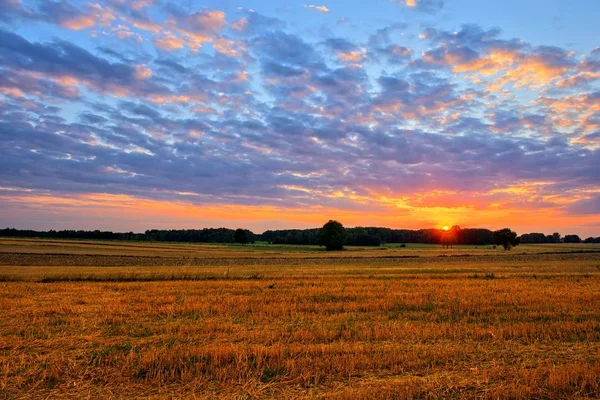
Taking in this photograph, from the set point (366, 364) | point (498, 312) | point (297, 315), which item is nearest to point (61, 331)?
point (297, 315)

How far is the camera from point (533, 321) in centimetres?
1489

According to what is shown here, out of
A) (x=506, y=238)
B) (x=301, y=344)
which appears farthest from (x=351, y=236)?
(x=301, y=344)

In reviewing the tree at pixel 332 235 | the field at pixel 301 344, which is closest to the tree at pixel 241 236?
the tree at pixel 332 235

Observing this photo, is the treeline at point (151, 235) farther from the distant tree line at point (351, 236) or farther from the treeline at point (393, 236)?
the treeline at point (393, 236)

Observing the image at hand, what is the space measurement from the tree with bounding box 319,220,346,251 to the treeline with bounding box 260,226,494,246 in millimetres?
23213

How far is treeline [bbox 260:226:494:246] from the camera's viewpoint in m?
160

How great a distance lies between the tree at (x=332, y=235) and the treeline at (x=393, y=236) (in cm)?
2321

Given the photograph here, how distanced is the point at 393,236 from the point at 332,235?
7332 centimetres

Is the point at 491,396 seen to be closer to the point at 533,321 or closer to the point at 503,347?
the point at 503,347

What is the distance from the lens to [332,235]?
397 feet

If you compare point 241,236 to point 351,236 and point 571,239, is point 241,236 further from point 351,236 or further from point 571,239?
point 571,239

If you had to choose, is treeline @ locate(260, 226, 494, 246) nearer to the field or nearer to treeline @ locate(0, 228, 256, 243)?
treeline @ locate(0, 228, 256, 243)

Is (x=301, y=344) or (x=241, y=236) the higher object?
(x=241, y=236)

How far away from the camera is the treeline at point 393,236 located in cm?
16025
